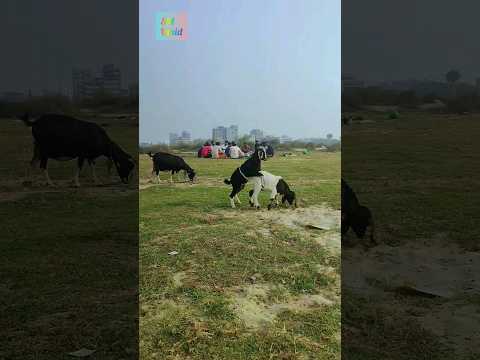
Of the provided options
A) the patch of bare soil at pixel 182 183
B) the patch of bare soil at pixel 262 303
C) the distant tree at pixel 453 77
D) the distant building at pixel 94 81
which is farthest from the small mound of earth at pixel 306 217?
the distant building at pixel 94 81

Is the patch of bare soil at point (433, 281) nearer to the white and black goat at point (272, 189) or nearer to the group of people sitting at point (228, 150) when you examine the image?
the white and black goat at point (272, 189)

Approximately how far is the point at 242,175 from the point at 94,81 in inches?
79.3

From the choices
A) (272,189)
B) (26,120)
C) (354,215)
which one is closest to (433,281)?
(354,215)

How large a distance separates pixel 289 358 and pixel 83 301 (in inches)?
61.5

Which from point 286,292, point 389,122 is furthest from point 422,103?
point 286,292

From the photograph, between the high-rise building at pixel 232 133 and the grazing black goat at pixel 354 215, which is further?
the high-rise building at pixel 232 133

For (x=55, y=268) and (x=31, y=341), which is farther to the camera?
(x=55, y=268)

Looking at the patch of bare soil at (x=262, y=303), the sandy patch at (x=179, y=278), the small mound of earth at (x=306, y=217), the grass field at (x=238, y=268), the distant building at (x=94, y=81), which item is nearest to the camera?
the distant building at (x=94, y=81)

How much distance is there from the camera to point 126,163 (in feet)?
11.2

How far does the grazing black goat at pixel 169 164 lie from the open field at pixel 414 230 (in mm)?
2173

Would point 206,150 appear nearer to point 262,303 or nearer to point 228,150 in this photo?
point 228,150

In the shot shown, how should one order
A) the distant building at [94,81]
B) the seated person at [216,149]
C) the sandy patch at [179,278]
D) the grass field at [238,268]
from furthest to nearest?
the seated person at [216,149]
the sandy patch at [179,278]
the grass field at [238,268]
the distant building at [94,81]

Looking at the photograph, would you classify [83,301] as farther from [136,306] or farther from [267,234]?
[267,234]

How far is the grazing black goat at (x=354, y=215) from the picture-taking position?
3.23 m
